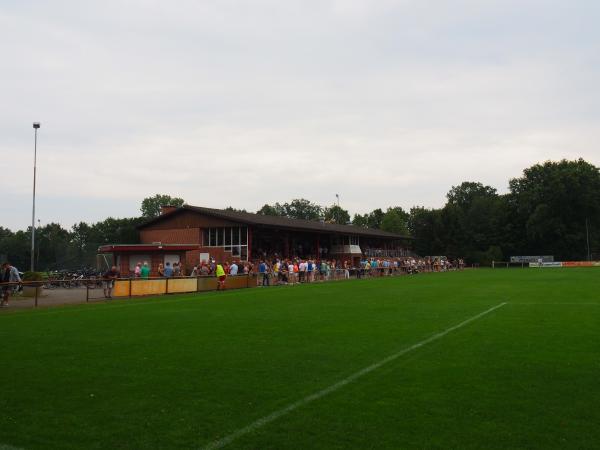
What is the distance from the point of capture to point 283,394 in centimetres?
644

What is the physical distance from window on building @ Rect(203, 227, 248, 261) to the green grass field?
31.7 metres

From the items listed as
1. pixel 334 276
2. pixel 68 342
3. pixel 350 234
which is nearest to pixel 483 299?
pixel 68 342

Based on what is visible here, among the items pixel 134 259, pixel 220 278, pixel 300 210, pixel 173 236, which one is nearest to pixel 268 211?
pixel 300 210

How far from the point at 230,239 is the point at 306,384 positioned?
3932cm

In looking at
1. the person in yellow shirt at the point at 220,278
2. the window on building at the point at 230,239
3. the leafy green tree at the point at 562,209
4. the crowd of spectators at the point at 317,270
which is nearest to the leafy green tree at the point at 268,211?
the leafy green tree at the point at 562,209

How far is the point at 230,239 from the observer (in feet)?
150

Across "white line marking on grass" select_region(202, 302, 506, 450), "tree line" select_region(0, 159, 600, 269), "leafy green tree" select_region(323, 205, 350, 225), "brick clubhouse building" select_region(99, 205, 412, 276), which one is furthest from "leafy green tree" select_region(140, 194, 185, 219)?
"white line marking on grass" select_region(202, 302, 506, 450)

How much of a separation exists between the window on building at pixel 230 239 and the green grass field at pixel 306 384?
1247 inches

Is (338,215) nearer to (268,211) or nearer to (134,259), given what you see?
(268,211)

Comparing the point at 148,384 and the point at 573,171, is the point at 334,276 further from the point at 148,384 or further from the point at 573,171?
the point at 573,171

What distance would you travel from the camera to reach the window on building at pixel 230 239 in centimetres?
4506

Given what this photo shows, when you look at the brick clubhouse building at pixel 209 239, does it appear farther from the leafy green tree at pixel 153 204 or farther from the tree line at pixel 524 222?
the leafy green tree at pixel 153 204

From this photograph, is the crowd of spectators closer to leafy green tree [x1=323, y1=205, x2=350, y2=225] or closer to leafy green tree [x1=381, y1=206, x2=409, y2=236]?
leafy green tree [x1=381, y1=206, x2=409, y2=236]

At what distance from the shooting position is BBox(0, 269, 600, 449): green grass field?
5.08m
